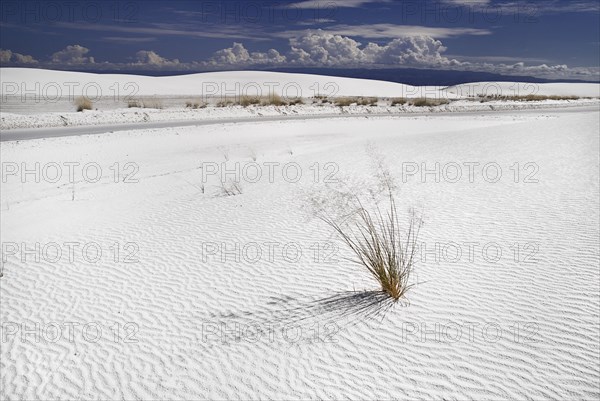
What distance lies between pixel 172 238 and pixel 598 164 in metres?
10.1

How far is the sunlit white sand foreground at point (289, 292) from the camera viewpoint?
3912 mm

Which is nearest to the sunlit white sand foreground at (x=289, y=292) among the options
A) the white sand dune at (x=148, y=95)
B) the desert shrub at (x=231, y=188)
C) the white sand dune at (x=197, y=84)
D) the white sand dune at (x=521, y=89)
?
the desert shrub at (x=231, y=188)

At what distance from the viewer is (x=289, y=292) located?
5.45 m

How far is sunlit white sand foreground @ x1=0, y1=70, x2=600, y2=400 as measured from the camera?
391cm

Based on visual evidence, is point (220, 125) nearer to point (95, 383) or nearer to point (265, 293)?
→ point (265, 293)

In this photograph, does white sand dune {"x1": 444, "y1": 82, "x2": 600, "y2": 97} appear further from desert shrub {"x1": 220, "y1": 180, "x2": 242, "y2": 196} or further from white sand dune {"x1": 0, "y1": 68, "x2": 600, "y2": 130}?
desert shrub {"x1": 220, "y1": 180, "x2": 242, "y2": 196}

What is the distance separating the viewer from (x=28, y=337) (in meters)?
4.70

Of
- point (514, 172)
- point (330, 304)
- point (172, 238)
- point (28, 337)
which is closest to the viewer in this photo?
point (28, 337)

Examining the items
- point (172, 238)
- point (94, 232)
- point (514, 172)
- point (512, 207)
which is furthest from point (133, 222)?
point (514, 172)

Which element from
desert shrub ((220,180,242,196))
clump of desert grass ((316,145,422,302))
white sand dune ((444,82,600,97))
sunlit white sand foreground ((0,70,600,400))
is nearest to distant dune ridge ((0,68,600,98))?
white sand dune ((444,82,600,97))

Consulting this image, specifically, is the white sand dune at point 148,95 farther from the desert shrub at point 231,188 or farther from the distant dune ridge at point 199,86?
the desert shrub at point 231,188

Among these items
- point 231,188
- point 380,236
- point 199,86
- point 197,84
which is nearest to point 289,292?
point 380,236

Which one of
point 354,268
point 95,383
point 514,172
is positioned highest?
point 514,172

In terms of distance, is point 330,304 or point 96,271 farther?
point 96,271
